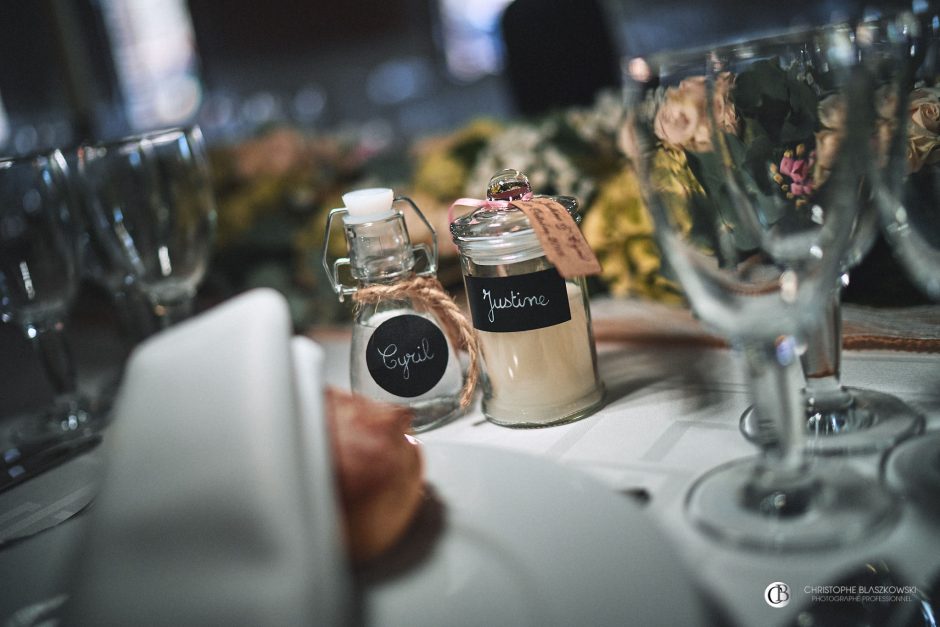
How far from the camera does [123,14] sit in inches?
199

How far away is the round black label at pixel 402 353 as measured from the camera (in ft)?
1.94

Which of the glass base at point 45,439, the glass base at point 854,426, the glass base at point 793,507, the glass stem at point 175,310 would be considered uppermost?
the glass stem at point 175,310

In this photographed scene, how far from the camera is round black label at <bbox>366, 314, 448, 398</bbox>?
59 cm

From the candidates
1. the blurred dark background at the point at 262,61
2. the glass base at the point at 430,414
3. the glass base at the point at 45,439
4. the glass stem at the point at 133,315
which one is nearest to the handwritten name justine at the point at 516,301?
the glass base at the point at 430,414

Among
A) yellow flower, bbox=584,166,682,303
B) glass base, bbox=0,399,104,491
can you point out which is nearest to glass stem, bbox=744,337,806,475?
yellow flower, bbox=584,166,682,303

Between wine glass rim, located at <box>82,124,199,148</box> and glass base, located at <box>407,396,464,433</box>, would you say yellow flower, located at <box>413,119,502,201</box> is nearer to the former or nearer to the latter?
wine glass rim, located at <box>82,124,199,148</box>

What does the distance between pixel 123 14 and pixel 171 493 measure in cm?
551

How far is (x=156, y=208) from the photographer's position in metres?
0.78

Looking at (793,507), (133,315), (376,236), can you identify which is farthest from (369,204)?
(133,315)

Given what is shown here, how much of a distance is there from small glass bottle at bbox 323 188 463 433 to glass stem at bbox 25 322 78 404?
35 cm

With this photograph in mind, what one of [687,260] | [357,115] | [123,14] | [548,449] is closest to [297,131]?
[548,449]

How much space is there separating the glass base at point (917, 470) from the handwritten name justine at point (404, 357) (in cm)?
31

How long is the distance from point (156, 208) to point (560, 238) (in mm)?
453

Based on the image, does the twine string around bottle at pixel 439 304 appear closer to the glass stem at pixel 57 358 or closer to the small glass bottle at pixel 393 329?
the small glass bottle at pixel 393 329
